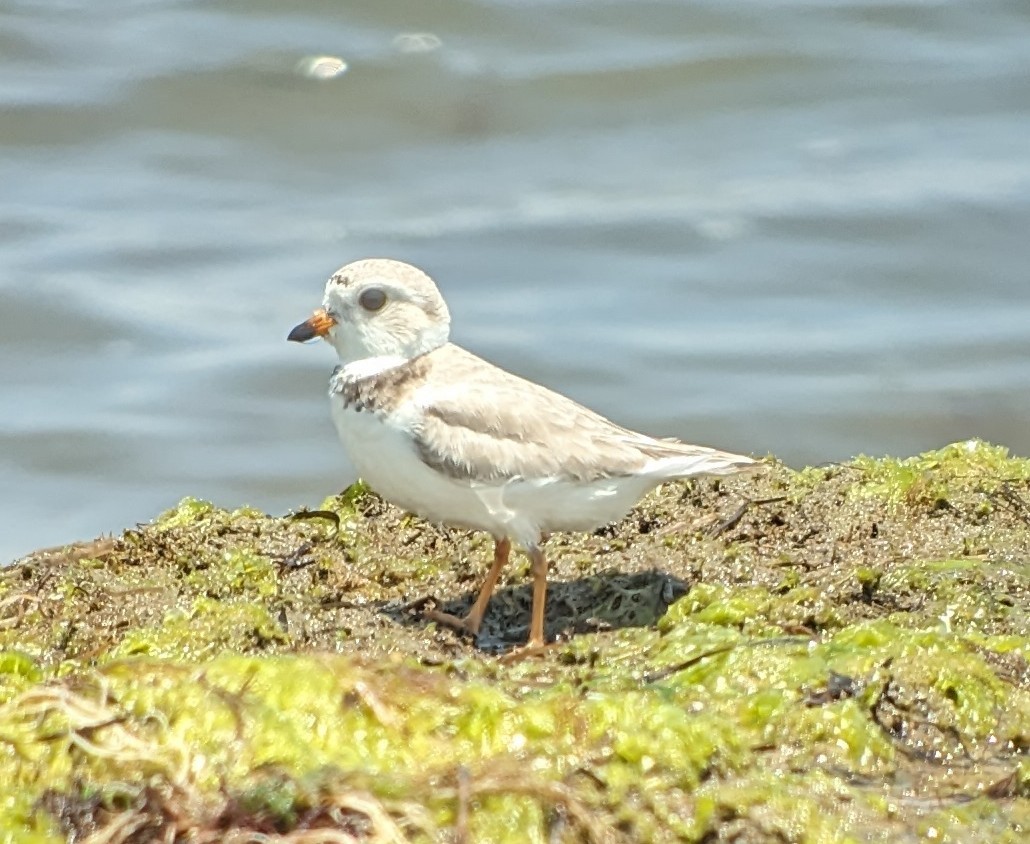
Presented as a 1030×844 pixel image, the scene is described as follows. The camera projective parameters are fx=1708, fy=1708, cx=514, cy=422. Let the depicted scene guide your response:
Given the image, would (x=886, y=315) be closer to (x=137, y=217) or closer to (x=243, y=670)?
(x=137, y=217)

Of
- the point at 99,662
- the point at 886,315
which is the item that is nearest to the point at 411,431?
the point at 99,662

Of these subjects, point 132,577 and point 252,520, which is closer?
point 132,577

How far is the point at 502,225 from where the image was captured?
13203 mm

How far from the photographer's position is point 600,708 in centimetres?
411

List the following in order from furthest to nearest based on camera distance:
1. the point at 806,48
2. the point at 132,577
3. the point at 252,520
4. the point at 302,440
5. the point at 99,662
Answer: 1. the point at 806,48
2. the point at 302,440
3. the point at 252,520
4. the point at 132,577
5. the point at 99,662

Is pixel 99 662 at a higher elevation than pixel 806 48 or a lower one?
lower

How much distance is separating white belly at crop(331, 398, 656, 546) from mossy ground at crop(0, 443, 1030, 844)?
247 millimetres

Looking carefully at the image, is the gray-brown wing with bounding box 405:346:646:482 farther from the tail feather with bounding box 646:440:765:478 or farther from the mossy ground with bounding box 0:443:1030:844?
the mossy ground with bounding box 0:443:1030:844

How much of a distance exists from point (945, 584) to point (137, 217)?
30.3 feet

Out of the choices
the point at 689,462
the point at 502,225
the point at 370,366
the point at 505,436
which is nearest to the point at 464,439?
the point at 505,436

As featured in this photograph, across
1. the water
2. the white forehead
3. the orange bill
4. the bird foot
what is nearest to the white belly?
the orange bill

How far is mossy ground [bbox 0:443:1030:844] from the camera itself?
12.3ft

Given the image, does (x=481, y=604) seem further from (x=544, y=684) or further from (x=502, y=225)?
(x=502, y=225)

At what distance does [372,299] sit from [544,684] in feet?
6.80
